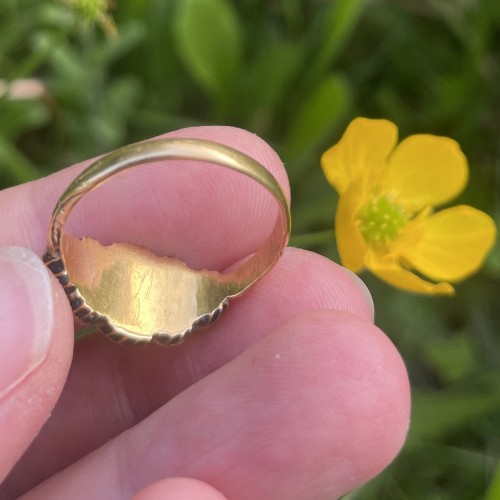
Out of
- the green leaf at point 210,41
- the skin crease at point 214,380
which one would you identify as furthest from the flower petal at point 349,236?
the green leaf at point 210,41

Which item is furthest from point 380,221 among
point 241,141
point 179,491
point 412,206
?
point 179,491

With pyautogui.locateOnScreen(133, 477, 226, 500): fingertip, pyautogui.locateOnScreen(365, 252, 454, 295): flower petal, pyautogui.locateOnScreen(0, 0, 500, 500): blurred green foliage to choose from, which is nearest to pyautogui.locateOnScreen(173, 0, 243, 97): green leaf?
pyautogui.locateOnScreen(0, 0, 500, 500): blurred green foliage

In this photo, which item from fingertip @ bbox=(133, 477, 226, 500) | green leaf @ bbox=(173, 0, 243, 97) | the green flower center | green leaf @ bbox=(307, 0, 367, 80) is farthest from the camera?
green leaf @ bbox=(173, 0, 243, 97)

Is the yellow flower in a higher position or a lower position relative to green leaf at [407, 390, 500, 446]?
higher

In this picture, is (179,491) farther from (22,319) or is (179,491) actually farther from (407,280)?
(407,280)

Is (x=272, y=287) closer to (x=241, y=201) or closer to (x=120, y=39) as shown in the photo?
(x=241, y=201)

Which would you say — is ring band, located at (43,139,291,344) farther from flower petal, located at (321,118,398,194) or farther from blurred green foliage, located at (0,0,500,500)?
blurred green foliage, located at (0,0,500,500)
